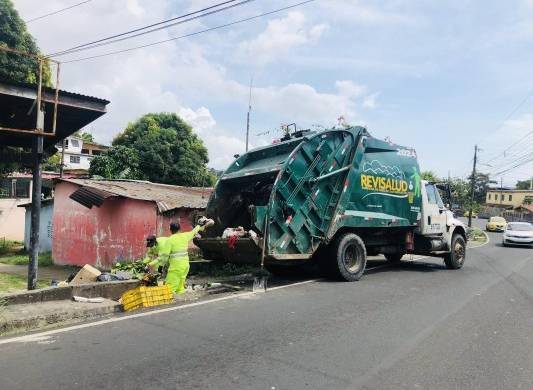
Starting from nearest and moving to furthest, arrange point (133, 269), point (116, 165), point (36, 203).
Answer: point (36, 203) < point (133, 269) < point (116, 165)

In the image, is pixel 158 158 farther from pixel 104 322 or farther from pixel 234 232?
pixel 104 322

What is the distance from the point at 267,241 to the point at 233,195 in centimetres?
204

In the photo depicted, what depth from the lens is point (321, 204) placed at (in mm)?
8734

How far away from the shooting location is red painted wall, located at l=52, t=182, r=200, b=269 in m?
13.6

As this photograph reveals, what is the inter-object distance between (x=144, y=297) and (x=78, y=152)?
49967mm

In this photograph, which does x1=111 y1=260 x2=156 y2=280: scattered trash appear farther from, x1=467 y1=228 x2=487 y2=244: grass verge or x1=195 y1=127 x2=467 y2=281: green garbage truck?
x1=467 y1=228 x2=487 y2=244: grass verge

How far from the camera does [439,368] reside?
436 cm

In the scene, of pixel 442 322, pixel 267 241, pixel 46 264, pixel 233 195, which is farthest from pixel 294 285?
pixel 46 264

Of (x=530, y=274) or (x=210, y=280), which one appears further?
(x=530, y=274)

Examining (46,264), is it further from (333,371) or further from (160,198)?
(333,371)

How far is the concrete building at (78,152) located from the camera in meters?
48.5

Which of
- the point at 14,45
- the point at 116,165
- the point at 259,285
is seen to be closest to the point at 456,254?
the point at 259,285

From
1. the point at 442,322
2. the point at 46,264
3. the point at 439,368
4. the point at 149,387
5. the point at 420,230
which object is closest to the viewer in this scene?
the point at 149,387

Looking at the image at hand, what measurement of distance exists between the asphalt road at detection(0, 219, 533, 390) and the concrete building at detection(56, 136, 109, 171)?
43.2 meters
